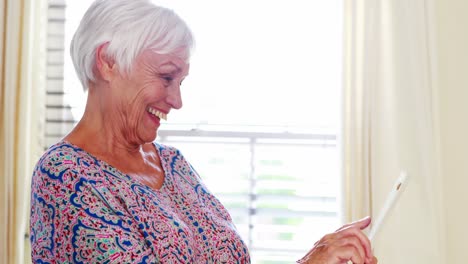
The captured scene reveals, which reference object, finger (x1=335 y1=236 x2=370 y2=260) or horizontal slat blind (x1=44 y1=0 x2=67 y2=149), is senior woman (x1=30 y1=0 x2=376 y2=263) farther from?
horizontal slat blind (x1=44 y1=0 x2=67 y2=149)

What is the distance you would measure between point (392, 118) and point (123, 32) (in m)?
1.68

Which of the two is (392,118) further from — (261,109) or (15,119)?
(15,119)

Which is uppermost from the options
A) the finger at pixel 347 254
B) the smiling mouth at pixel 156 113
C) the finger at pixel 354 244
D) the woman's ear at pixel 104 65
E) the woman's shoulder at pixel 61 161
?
the woman's ear at pixel 104 65

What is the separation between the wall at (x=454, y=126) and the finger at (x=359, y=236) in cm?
164

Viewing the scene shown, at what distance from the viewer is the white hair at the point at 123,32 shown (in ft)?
4.59

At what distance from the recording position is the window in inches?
123

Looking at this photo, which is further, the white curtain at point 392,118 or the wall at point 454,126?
the wall at point 454,126

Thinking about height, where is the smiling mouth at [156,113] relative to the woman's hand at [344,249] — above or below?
above

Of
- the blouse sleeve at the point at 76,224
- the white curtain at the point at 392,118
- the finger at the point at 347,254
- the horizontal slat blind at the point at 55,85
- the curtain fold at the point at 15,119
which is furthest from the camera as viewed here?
the horizontal slat blind at the point at 55,85

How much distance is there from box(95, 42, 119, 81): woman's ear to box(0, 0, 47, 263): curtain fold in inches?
63.9

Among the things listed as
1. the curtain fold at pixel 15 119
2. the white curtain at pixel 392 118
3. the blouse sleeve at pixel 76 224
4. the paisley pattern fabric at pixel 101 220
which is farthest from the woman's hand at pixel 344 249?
the curtain fold at pixel 15 119

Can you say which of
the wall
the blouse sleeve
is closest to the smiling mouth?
the blouse sleeve

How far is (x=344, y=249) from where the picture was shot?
4.64ft

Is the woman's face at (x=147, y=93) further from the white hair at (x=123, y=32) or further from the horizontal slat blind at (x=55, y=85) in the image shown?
the horizontal slat blind at (x=55, y=85)
